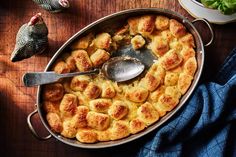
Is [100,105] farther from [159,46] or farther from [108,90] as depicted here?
[159,46]

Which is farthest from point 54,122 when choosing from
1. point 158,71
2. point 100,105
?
point 158,71

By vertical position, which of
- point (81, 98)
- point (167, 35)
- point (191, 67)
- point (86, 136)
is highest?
point (167, 35)

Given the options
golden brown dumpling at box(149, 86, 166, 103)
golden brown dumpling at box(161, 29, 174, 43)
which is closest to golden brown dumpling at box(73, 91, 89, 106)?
golden brown dumpling at box(149, 86, 166, 103)

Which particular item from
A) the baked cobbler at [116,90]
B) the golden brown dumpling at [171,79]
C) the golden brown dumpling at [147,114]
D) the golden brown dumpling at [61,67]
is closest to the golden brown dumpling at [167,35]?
the baked cobbler at [116,90]

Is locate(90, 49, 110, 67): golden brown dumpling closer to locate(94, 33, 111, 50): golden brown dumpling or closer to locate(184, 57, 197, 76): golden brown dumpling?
locate(94, 33, 111, 50): golden brown dumpling

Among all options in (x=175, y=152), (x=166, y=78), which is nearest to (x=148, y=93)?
(x=166, y=78)
